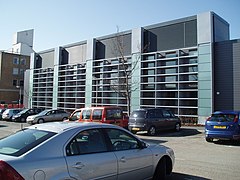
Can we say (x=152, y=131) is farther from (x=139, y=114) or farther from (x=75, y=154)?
(x=75, y=154)

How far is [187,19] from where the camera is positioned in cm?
2230

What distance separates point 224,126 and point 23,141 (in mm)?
9879

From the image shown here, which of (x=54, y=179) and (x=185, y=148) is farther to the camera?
(x=185, y=148)

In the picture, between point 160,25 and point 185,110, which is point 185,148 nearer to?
point 185,110

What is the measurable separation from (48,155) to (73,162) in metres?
0.40

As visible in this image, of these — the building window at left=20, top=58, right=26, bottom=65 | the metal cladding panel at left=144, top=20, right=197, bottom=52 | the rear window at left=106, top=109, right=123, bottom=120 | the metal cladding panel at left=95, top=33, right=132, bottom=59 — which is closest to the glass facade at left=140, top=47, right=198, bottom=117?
the metal cladding panel at left=144, top=20, right=197, bottom=52

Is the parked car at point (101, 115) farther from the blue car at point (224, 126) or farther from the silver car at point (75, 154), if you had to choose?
the silver car at point (75, 154)

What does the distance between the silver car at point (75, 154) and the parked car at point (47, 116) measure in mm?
19749

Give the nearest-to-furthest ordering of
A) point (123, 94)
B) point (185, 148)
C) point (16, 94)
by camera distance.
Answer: point (185, 148), point (123, 94), point (16, 94)

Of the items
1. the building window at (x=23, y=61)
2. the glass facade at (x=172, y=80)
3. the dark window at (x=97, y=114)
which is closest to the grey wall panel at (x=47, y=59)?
the glass facade at (x=172, y=80)

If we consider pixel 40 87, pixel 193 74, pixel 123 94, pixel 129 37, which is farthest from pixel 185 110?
pixel 40 87

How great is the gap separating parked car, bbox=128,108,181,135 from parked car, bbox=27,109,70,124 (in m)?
11.7

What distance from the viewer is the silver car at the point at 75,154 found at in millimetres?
3283

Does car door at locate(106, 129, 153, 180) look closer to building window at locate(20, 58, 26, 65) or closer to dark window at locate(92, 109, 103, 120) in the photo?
dark window at locate(92, 109, 103, 120)
